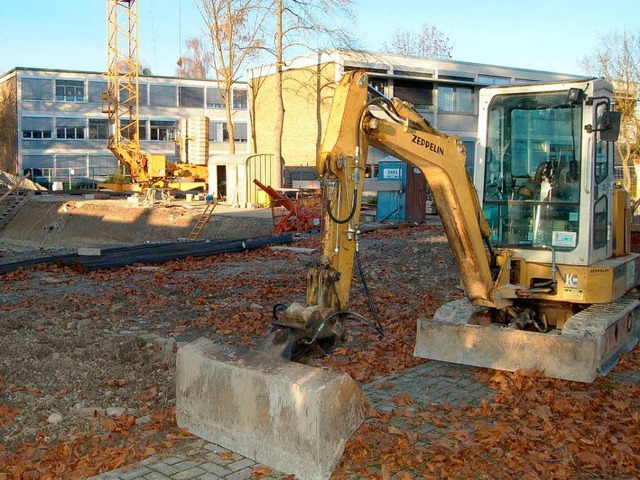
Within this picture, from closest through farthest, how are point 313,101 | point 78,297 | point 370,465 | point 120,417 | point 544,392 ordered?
point 370,465, point 120,417, point 544,392, point 78,297, point 313,101

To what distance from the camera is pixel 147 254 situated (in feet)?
52.5

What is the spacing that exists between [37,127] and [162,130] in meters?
10.2

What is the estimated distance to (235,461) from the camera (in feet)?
17.6

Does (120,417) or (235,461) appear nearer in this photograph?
(235,461)

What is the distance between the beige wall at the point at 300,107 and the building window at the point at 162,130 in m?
16.6

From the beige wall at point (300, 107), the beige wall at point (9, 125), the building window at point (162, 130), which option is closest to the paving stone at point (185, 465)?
the beige wall at point (300, 107)

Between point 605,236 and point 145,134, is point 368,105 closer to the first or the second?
point 605,236

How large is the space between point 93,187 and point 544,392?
156 ft

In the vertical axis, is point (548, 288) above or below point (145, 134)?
below

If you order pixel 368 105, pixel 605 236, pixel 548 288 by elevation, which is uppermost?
pixel 368 105

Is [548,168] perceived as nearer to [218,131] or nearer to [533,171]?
[533,171]

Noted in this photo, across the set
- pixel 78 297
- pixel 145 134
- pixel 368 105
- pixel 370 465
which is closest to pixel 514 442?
pixel 370 465

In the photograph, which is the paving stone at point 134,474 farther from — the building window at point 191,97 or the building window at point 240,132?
the building window at point 191,97

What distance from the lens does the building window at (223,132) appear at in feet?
199
